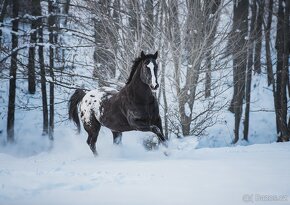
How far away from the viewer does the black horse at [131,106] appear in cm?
684

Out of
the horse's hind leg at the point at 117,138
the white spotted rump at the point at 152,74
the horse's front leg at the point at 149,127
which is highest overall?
the white spotted rump at the point at 152,74

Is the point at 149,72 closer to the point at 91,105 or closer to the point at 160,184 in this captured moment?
the point at 91,105

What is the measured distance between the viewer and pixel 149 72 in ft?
21.5

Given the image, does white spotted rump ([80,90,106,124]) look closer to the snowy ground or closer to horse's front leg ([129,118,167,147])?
horse's front leg ([129,118,167,147])

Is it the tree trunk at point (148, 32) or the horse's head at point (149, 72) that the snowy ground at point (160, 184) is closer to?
the horse's head at point (149, 72)

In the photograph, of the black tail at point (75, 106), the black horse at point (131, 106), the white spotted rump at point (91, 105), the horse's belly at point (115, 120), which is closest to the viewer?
the black horse at point (131, 106)

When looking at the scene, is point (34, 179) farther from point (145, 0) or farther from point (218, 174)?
point (145, 0)

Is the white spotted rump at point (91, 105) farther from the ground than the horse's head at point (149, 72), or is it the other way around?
the horse's head at point (149, 72)

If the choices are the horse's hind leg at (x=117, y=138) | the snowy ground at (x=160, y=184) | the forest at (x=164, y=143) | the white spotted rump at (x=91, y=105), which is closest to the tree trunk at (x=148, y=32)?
the forest at (x=164, y=143)

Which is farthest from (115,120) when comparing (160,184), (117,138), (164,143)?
(160,184)

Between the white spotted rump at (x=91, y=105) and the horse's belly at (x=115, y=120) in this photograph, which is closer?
the horse's belly at (x=115, y=120)

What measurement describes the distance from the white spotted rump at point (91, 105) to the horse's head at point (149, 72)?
77.2 inches

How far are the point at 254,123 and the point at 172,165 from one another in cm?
1542

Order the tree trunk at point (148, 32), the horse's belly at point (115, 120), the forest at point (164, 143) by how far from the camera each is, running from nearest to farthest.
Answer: the forest at point (164, 143), the horse's belly at point (115, 120), the tree trunk at point (148, 32)
